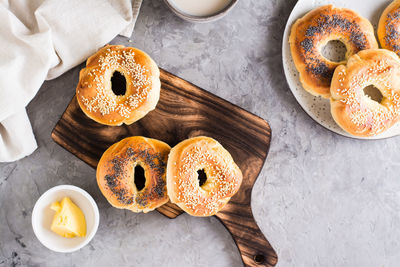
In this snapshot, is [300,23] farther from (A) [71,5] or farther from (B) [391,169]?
(A) [71,5]

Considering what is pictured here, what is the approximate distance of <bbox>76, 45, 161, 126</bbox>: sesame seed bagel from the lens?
162 cm

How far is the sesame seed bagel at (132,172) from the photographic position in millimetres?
1635

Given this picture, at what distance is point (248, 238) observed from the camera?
181cm

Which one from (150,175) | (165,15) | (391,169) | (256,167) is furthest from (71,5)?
(391,169)

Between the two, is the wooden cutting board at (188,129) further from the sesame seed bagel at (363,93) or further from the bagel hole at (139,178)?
the sesame seed bagel at (363,93)

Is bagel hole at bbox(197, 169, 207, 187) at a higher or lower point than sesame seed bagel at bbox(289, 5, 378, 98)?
lower

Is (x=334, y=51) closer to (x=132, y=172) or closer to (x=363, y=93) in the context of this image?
(x=363, y=93)

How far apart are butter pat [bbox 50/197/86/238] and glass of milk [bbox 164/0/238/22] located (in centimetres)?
100

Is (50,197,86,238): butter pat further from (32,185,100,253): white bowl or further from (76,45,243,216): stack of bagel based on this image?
(76,45,243,216): stack of bagel

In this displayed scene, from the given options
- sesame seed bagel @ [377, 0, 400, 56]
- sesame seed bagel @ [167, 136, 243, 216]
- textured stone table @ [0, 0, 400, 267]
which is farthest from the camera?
textured stone table @ [0, 0, 400, 267]

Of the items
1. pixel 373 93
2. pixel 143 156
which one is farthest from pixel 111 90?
pixel 373 93

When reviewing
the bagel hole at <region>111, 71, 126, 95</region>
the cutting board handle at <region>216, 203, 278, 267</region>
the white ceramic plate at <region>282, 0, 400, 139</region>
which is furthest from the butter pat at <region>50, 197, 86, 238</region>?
the white ceramic plate at <region>282, 0, 400, 139</region>

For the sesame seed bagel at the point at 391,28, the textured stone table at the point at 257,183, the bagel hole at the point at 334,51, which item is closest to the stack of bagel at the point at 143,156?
the textured stone table at the point at 257,183

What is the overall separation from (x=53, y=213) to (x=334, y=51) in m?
1.56
